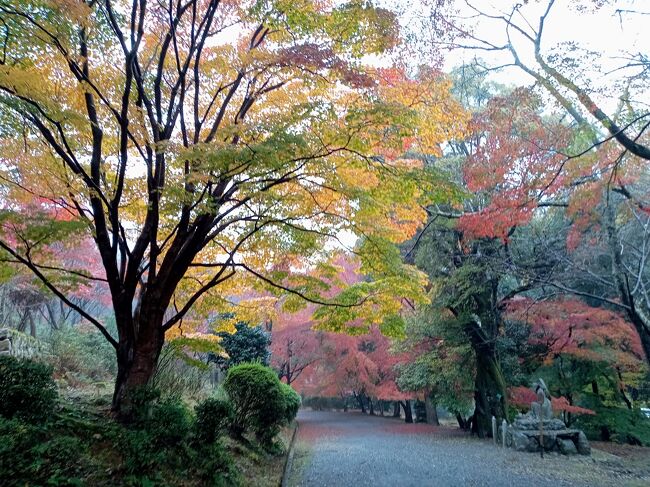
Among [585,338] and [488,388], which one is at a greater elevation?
[585,338]

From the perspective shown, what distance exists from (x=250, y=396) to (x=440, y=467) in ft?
14.0

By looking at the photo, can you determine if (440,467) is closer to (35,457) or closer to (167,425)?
(167,425)

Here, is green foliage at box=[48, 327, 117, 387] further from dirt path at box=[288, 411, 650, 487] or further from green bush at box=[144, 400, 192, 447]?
dirt path at box=[288, 411, 650, 487]

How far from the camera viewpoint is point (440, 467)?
346 inches

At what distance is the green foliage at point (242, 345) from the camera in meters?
14.5

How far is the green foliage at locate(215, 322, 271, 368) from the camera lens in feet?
47.4

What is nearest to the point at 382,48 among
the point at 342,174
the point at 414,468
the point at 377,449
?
the point at 342,174

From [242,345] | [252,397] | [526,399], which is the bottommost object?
[252,397]

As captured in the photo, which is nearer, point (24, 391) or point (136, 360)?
point (24, 391)

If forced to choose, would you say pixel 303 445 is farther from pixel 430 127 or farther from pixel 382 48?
pixel 382 48

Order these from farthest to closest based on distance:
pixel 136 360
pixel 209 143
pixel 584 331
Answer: pixel 584 331
pixel 136 360
pixel 209 143

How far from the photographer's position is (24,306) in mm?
13953

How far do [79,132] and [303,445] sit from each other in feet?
33.6

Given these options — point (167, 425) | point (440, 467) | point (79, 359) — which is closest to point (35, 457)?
point (167, 425)
